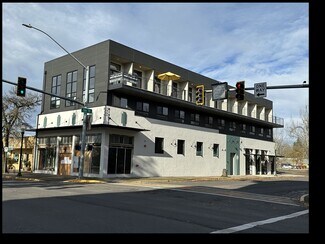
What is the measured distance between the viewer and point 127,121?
103ft

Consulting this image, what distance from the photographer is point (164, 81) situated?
122 feet

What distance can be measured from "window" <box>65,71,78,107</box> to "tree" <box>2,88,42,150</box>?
334 inches

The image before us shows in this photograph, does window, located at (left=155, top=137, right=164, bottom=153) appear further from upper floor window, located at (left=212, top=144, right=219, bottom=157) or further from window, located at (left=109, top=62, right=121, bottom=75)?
upper floor window, located at (left=212, top=144, right=219, bottom=157)

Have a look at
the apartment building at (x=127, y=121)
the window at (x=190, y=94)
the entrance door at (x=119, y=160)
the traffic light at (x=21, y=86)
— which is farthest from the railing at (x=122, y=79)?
the traffic light at (x=21, y=86)

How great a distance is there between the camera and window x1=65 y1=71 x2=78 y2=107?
33719mm

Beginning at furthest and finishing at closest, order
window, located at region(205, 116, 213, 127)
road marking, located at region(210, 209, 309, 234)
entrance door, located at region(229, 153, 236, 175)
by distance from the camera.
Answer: entrance door, located at region(229, 153, 236, 175)
window, located at region(205, 116, 213, 127)
road marking, located at region(210, 209, 309, 234)

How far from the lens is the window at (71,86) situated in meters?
33.7

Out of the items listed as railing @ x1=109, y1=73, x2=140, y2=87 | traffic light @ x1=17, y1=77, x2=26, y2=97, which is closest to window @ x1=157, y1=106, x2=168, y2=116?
railing @ x1=109, y1=73, x2=140, y2=87

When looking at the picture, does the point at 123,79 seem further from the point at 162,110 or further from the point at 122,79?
the point at 162,110

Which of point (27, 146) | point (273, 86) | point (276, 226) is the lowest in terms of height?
point (276, 226)

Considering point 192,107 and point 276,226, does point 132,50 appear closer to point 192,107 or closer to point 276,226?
point 192,107
